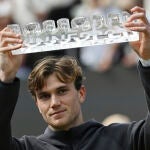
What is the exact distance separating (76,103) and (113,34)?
0.46 metres

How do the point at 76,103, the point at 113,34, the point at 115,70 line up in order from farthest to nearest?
1. the point at 115,70
2. the point at 76,103
3. the point at 113,34

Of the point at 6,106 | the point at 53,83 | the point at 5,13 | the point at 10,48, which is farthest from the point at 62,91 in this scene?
the point at 5,13

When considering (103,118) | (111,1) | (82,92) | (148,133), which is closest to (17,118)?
(103,118)

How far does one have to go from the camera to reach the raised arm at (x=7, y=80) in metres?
2.99

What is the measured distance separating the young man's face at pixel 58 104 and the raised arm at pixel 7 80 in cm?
18

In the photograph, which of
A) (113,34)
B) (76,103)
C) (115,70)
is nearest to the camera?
(113,34)

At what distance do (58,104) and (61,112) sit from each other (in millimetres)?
38

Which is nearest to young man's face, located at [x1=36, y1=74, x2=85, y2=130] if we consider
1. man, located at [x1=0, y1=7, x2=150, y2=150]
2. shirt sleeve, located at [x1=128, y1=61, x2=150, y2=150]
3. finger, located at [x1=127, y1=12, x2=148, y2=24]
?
man, located at [x1=0, y1=7, x2=150, y2=150]

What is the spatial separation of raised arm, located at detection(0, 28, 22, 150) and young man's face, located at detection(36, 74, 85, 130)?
0.58ft

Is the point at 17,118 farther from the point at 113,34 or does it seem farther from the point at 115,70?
the point at 113,34

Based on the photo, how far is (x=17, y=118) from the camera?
245 inches

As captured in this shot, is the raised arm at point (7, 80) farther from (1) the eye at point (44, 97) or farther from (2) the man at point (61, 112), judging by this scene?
(1) the eye at point (44, 97)

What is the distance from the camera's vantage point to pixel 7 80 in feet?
10.2

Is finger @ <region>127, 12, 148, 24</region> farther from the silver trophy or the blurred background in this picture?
the blurred background
